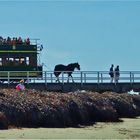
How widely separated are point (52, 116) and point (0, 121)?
3.35 m

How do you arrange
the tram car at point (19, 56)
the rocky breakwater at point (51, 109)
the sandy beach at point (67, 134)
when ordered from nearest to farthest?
1. the sandy beach at point (67, 134)
2. the rocky breakwater at point (51, 109)
3. the tram car at point (19, 56)

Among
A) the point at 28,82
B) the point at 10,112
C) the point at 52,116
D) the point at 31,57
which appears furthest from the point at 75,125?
the point at 31,57

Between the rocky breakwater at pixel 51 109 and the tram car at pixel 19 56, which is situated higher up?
the tram car at pixel 19 56

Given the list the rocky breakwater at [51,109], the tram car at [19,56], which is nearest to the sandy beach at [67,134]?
the rocky breakwater at [51,109]

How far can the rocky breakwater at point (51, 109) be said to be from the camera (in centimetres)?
2180

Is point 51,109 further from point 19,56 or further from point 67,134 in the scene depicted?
point 19,56

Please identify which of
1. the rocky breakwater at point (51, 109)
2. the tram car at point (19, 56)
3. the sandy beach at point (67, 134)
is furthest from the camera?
the tram car at point (19, 56)

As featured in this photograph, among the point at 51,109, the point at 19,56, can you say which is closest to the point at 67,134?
the point at 51,109

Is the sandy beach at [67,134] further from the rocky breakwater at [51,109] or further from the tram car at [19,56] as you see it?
the tram car at [19,56]

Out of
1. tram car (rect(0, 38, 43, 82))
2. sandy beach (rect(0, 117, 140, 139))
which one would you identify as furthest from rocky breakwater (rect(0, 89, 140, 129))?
tram car (rect(0, 38, 43, 82))

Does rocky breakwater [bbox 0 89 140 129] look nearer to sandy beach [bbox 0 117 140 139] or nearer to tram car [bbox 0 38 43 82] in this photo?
sandy beach [bbox 0 117 140 139]

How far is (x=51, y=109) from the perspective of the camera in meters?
23.7

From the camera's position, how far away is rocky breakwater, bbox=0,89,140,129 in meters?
21.8

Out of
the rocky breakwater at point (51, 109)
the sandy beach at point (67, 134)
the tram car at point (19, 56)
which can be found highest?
the tram car at point (19, 56)
